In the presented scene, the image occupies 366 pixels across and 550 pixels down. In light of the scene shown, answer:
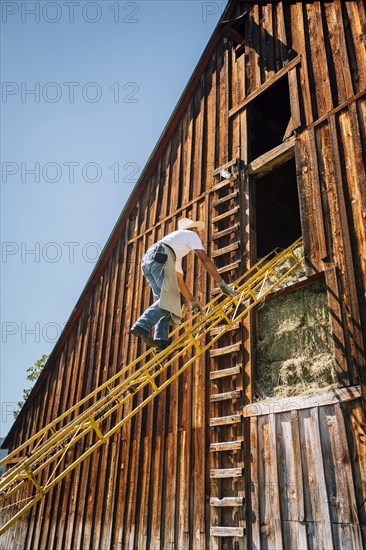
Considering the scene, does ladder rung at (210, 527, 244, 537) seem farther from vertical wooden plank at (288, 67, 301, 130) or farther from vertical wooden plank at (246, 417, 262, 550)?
vertical wooden plank at (288, 67, 301, 130)

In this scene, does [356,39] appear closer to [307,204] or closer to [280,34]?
[280,34]

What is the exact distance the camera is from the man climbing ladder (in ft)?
19.4

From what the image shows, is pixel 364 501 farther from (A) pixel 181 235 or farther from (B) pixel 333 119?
(B) pixel 333 119

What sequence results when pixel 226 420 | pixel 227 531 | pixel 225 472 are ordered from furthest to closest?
pixel 226 420 < pixel 225 472 < pixel 227 531

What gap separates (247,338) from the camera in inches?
292

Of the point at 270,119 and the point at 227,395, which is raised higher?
the point at 270,119

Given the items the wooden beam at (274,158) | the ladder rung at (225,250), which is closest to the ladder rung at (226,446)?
the ladder rung at (225,250)

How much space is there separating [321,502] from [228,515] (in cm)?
161

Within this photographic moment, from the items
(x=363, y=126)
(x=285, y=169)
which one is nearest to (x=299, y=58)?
(x=363, y=126)

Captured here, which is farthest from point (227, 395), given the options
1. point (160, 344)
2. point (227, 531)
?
point (160, 344)

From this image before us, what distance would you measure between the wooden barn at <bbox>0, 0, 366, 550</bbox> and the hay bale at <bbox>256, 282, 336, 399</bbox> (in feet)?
0.08

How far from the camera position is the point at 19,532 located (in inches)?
445

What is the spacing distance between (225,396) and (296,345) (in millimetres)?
1361

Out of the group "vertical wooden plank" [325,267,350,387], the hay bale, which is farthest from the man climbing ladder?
"vertical wooden plank" [325,267,350,387]
